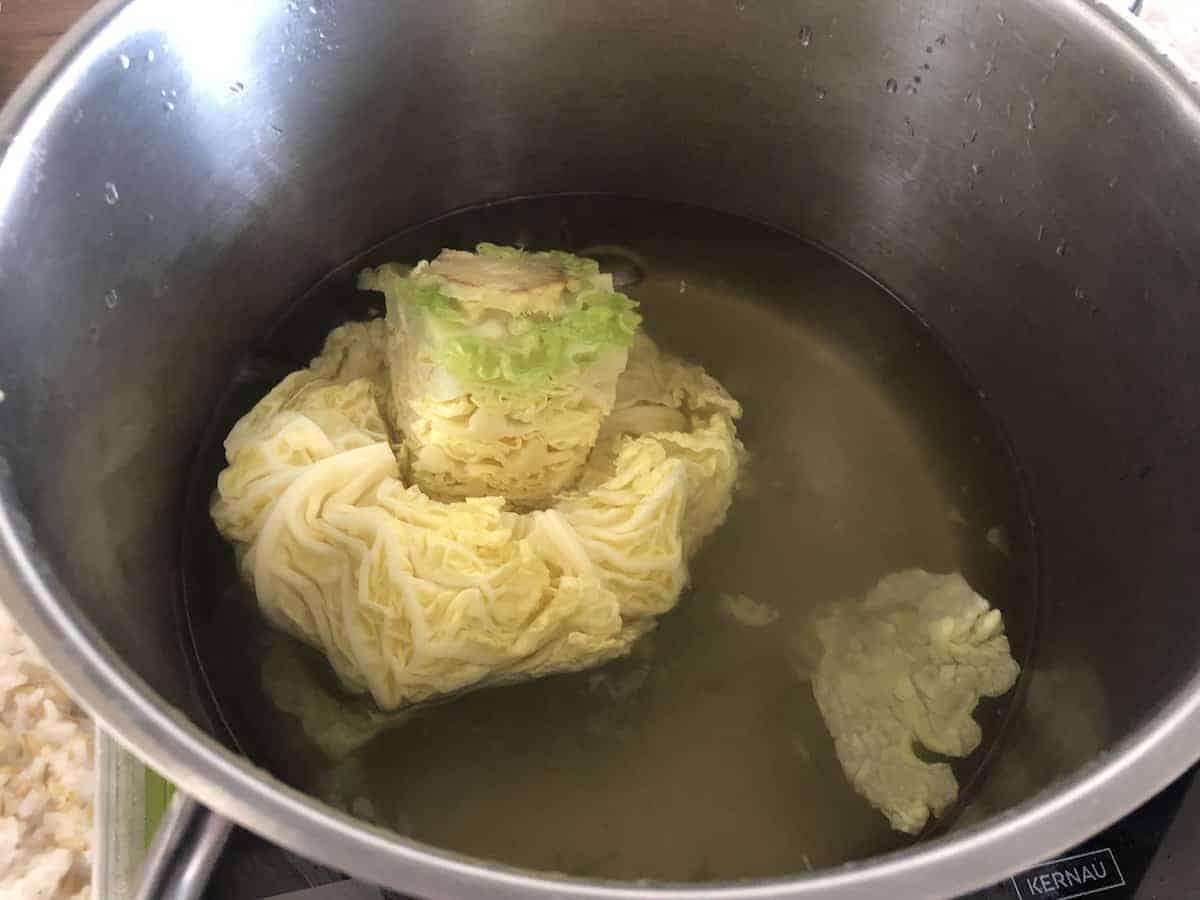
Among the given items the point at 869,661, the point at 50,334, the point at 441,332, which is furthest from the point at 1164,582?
the point at 50,334

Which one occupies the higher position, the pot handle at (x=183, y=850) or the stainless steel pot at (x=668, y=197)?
the stainless steel pot at (x=668, y=197)

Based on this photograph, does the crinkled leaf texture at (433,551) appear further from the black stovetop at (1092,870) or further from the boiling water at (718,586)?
the black stovetop at (1092,870)

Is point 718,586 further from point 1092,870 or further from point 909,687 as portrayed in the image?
point 1092,870

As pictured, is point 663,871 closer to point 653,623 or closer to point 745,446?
point 653,623

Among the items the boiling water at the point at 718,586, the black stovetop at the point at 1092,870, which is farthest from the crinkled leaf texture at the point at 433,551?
the black stovetop at the point at 1092,870

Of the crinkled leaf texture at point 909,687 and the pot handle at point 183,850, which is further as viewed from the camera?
the crinkled leaf texture at point 909,687

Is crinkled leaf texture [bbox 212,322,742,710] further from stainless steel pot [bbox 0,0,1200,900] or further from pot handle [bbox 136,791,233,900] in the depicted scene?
pot handle [bbox 136,791,233,900]

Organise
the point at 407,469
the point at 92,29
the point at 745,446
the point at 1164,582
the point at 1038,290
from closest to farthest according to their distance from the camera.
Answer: the point at 92,29, the point at 1164,582, the point at 407,469, the point at 1038,290, the point at 745,446
